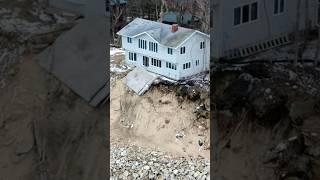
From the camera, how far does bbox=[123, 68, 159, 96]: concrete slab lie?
3.90 m

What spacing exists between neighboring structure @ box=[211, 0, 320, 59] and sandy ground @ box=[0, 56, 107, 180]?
507mm

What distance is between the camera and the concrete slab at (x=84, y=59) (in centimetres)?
189

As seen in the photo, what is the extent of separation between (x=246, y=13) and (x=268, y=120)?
0.39 metres

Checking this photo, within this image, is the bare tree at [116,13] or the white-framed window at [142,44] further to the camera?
the white-framed window at [142,44]

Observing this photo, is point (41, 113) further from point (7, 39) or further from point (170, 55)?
point (170, 55)

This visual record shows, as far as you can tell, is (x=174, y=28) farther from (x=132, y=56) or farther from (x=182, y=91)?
(x=182, y=91)

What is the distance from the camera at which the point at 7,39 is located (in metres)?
1.82

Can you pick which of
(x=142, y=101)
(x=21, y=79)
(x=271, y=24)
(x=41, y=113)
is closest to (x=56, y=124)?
(x=41, y=113)

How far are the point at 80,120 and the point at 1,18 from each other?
45 centimetres

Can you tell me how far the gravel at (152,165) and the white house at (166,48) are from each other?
1.88ft

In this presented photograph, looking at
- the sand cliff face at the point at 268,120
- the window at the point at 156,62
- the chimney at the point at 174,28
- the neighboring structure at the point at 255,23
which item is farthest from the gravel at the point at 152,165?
the neighboring structure at the point at 255,23

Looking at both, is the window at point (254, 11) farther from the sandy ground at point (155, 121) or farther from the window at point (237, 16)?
the sandy ground at point (155, 121)

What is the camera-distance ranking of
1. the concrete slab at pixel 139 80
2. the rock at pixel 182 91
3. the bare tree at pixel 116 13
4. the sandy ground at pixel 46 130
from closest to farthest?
1. the sandy ground at pixel 46 130
2. the bare tree at pixel 116 13
3. the concrete slab at pixel 139 80
4. the rock at pixel 182 91

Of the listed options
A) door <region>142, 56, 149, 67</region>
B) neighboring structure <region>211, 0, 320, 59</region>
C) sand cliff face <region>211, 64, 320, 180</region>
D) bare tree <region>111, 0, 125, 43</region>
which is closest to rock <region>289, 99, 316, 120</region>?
sand cliff face <region>211, 64, 320, 180</region>
